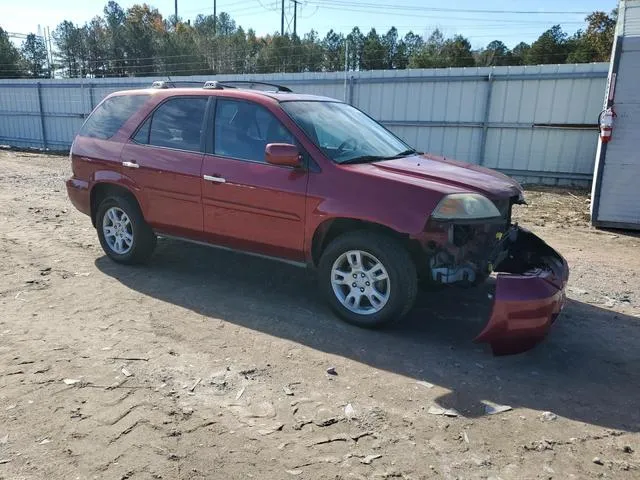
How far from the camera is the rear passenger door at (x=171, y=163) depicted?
5.04 meters

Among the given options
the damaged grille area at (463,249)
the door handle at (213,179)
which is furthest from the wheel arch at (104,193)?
the damaged grille area at (463,249)

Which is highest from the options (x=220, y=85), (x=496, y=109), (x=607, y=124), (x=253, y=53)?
(x=253, y=53)

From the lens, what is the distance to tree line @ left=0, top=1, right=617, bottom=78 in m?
33.0

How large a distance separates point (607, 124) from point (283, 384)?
648cm

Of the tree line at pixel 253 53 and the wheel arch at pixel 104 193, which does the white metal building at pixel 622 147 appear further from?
the tree line at pixel 253 53

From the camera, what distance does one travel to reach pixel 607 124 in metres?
7.53

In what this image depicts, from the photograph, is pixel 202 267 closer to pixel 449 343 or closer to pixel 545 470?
pixel 449 343

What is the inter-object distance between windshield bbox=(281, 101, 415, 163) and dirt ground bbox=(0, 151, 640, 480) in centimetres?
141

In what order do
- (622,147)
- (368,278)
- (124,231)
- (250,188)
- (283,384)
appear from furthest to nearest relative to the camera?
1. (622,147)
2. (124,231)
3. (250,188)
4. (368,278)
5. (283,384)

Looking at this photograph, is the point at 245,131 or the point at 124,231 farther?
the point at 124,231

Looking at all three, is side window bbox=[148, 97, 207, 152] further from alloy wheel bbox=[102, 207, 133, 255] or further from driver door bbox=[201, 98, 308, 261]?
alloy wheel bbox=[102, 207, 133, 255]

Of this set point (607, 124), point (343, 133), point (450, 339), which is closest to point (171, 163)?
point (343, 133)

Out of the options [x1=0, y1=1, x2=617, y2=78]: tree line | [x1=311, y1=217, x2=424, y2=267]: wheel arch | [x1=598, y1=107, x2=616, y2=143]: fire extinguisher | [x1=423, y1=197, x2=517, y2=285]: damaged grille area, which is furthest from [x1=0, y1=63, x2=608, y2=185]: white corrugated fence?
[x1=0, y1=1, x2=617, y2=78]: tree line

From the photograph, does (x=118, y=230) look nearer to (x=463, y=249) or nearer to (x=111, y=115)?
(x=111, y=115)
